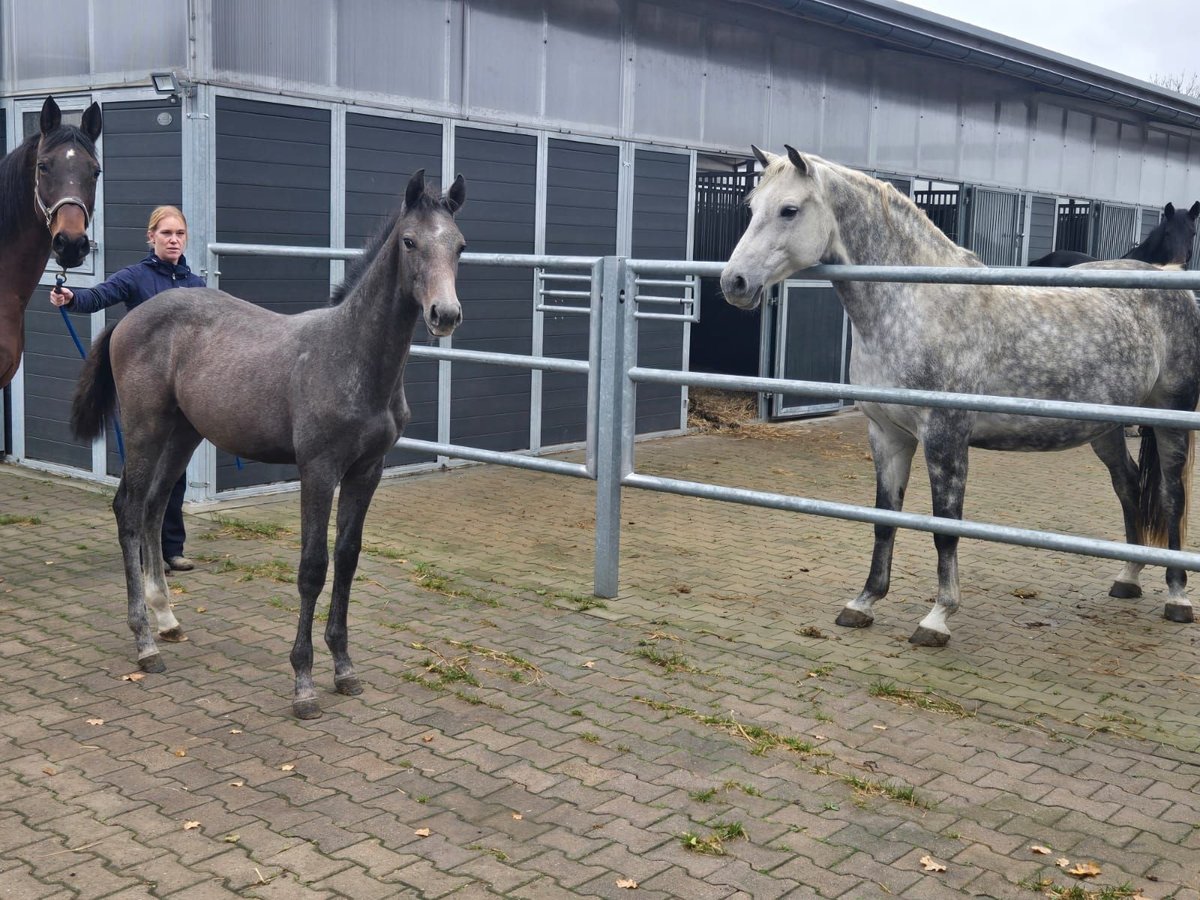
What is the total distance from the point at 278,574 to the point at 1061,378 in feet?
12.6

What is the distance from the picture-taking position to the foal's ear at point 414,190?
3934mm

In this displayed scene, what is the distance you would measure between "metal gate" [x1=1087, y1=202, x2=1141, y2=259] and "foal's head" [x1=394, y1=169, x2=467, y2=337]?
48.4 feet

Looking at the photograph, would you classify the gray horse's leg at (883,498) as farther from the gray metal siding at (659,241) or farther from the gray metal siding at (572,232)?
the gray metal siding at (659,241)

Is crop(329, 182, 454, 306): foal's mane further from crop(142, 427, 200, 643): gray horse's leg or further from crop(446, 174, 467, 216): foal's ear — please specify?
crop(142, 427, 200, 643): gray horse's leg

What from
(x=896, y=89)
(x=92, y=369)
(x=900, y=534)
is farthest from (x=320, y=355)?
(x=896, y=89)

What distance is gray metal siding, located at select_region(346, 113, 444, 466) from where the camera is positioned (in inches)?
321

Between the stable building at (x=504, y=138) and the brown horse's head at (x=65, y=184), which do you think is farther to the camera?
the stable building at (x=504, y=138)

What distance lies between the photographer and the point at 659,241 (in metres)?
10.9

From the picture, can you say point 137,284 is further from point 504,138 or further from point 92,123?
point 504,138

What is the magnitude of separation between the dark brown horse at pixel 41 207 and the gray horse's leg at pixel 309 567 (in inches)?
67.2

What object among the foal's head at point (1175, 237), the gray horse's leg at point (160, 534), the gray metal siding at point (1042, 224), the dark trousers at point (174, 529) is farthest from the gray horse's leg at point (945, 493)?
the gray metal siding at point (1042, 224)

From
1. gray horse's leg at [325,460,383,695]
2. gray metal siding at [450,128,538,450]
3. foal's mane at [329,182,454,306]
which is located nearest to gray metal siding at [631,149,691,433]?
gray metal siding at [450,128,538,450]

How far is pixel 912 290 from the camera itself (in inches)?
200

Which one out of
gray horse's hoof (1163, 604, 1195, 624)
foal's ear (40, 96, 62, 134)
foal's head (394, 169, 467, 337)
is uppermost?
foal's ear (40, 96, 62, 134)
